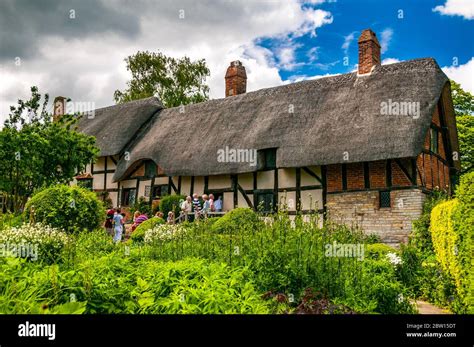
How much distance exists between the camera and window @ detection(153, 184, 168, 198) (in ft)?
71.0

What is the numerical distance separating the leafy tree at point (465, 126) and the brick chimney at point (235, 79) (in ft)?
33.8

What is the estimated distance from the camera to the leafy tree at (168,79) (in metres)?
33.4

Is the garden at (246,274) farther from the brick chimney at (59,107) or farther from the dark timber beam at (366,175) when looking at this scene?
the brick chimney at (59,107)

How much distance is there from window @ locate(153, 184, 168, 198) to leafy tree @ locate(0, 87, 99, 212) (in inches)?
205

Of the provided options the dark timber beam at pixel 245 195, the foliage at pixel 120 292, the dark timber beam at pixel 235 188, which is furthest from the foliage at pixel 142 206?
the foliage at pixel 120 292

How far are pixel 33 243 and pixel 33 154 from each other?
7901 millimetres

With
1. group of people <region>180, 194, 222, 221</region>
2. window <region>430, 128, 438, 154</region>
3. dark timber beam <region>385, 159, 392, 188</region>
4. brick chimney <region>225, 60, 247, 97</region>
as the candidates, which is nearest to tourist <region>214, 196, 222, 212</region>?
group of people <region>180, 194, 222, 221</region>

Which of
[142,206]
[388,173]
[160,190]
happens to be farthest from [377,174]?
[142,206]

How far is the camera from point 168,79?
1326 inches

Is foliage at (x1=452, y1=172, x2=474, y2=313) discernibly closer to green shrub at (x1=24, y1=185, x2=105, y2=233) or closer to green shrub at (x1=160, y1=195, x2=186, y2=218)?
green shrub at (x1=24, y1=185, x2=105, y2=233)

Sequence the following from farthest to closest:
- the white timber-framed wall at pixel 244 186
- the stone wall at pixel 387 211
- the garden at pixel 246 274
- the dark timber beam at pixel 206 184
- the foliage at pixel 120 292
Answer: the dark timber beam at pixel 206 184 → the white timber-framed wall at pixel 244 186 → the stone wall at pixel 387 211 → the garden at pixel 246 274 → the foliage at pixel 120 292

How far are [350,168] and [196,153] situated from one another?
651cm
